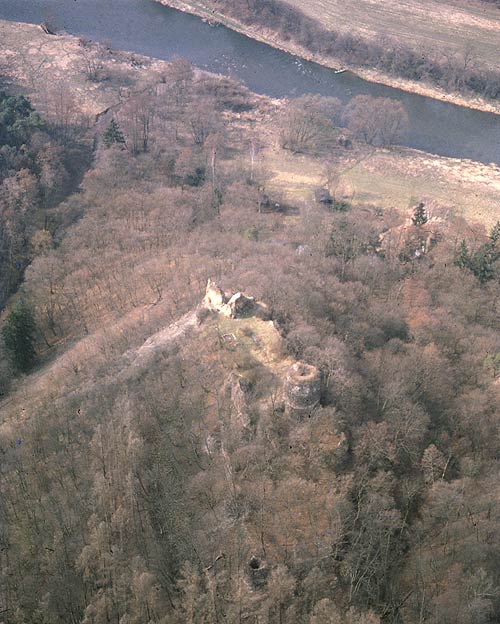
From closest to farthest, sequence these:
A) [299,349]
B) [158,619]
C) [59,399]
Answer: [158,619]
[299,349]
[59,399]

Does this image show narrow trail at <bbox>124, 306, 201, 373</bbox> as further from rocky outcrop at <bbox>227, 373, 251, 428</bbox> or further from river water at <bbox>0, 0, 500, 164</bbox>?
river water at <bbox>0, 0, 500, 164</bbox>

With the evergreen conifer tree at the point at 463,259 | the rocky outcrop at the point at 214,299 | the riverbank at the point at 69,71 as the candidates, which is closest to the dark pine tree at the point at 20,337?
the rocky outcrop at the point at 214,299

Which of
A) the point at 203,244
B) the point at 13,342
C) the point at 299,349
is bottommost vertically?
the point at 13,342

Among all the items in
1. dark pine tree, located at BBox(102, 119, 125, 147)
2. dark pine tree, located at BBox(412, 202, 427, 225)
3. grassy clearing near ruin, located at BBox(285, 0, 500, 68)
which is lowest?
dark pine tree, located at BBox(102, 119, 125, 147)

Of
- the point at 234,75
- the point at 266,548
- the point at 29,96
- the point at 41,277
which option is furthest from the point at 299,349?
the point at 234,75

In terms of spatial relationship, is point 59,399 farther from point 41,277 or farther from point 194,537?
point 41,277

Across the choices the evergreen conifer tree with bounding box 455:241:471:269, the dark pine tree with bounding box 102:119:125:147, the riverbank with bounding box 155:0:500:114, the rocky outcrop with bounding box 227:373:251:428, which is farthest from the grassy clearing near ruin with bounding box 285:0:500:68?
the rocky outcrop with bounding box 227:373:251:428
